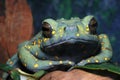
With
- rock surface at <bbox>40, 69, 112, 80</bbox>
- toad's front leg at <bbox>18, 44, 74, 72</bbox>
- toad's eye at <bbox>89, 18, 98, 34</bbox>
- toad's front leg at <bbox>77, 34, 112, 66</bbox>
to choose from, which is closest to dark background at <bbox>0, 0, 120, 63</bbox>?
toad's front leg at <bbox>77, 34, 112, 66</bbox>

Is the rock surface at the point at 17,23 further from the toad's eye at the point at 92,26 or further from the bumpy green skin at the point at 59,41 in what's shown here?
the toad's eye at the point at 92,26

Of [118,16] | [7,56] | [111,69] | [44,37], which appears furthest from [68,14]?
[111,69]

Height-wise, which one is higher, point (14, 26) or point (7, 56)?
point (14, 26)

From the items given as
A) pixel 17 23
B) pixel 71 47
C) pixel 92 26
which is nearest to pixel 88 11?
pixel 17 23

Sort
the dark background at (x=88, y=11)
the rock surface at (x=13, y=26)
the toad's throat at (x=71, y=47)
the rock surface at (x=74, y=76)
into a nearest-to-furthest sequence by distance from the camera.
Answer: the rock surface at (x=74, y=76) → the toad's throat at (x=71, y=47) → the rock surface at (x=13, y=26) → the dark background at (x=88, y=11)

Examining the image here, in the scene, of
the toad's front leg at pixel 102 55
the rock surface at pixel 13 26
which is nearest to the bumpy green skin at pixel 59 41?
the toad's front leg at pixel 102 55

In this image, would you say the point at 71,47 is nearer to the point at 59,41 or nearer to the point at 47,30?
the point at 59,41

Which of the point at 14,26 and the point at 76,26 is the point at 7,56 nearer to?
the point at 14,26
